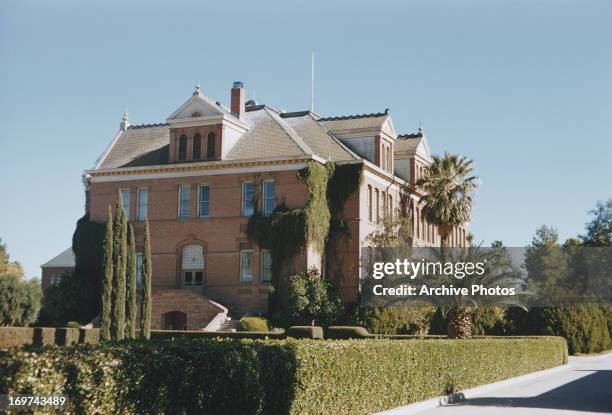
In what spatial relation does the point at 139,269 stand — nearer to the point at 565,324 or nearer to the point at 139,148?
the point at 139,148

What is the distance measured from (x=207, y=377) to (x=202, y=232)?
112 ft

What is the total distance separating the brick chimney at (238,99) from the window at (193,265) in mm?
8944

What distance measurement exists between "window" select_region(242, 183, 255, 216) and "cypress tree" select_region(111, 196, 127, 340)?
8.81 m

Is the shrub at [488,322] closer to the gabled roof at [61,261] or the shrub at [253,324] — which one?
the shrub at [253,324]

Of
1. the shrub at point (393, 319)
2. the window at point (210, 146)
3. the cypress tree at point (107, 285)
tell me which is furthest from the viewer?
the window at point (210, 146)

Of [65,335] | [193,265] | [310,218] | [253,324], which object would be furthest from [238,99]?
[65,335]

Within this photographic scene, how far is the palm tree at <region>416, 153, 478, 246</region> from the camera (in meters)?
48.4

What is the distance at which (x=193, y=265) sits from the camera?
151 ft

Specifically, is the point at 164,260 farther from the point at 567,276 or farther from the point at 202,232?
the point at 567,276

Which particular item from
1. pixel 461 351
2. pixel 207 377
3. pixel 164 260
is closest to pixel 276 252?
pixel 164 260

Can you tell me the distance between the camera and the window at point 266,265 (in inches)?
1735

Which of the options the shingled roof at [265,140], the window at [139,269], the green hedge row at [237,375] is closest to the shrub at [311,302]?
the shingled roof at [265,140]

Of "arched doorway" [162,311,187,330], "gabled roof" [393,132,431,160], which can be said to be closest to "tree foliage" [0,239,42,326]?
"arched doorway" [162,311,187,330]

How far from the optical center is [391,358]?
17875 millimetres
